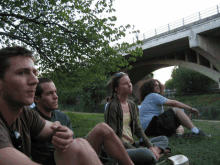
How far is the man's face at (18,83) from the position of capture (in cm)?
115

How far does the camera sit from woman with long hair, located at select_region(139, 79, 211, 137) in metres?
3.82

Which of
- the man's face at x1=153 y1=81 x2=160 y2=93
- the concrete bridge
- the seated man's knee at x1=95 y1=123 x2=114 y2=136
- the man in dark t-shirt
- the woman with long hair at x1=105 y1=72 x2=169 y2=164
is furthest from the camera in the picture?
the concrete bridge

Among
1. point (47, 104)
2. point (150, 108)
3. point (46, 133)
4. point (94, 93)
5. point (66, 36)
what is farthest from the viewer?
point (94, 93)

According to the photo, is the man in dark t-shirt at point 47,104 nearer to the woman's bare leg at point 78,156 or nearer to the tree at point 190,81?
the woman's bare leg at point 78,156

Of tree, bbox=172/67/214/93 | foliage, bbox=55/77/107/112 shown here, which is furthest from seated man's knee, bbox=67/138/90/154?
tree, bbox=172/67/214/93

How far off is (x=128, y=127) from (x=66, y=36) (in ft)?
18.2

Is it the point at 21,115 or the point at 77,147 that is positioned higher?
the point at 21,115

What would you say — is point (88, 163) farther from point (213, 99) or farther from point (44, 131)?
point (213, 99)

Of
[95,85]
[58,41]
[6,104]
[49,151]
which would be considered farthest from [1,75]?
[95,85]

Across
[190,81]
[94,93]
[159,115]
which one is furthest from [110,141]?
[190,81]

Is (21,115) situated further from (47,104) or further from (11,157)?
(47,104)

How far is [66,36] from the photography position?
7391 mm

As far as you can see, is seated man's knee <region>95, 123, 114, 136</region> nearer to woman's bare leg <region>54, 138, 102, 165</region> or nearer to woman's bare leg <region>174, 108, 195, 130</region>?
woman's bare leg <region>54, 138, 102, 165</region>

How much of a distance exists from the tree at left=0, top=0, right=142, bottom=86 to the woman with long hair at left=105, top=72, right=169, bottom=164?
468 cm
